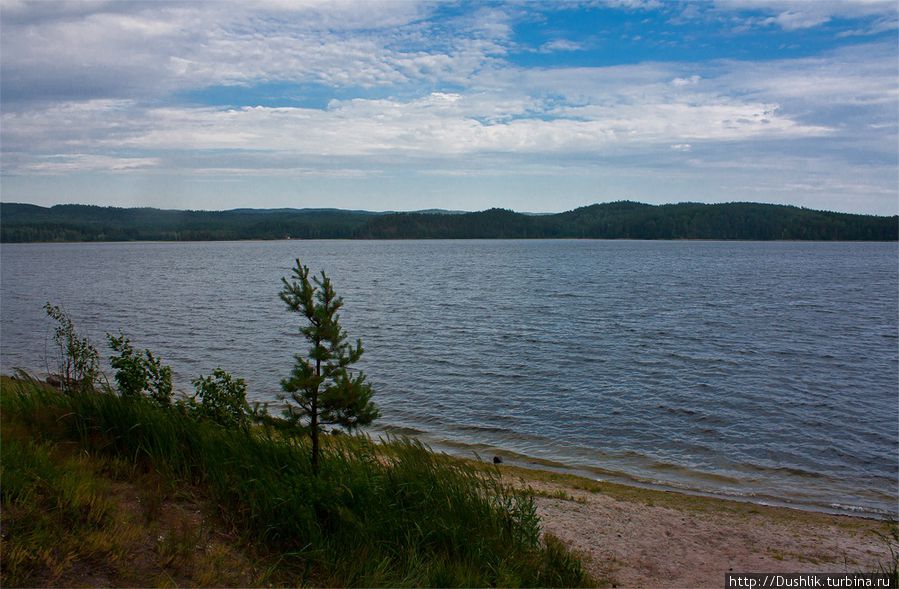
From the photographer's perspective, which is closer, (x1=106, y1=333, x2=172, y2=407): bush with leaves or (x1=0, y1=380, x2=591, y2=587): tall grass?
(x1=0, y1=380, x2=591, y2=587): tall grass

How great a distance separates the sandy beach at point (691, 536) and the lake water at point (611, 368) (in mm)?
1460

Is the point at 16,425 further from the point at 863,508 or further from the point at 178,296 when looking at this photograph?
the point at 178,296

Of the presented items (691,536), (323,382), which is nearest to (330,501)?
(323,382)

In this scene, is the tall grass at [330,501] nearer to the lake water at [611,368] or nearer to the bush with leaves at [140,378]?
the bush with leaves at [140,378]

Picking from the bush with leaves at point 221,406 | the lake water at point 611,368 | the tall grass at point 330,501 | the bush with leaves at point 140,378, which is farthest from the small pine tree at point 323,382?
the lake water at point 611,368

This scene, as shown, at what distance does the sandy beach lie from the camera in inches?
373

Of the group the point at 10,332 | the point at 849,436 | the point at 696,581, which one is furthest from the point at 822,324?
the point at 10,332

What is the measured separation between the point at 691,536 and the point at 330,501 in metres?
7.01

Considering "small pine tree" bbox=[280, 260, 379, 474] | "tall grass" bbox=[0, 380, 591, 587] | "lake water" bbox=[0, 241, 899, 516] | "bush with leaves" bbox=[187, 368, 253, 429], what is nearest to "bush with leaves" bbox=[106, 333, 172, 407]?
"bush with leaves" bbox=[187, 368, 253, 429]

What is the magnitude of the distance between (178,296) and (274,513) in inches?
2000

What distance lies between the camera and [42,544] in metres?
5.37

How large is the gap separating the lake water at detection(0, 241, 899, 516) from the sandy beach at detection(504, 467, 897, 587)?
1.46 m

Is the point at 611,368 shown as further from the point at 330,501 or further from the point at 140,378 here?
the point at 330,501

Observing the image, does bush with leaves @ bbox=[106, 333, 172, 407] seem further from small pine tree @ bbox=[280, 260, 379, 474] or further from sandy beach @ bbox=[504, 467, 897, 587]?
sandy beach @ bbox=[504, 467, 897, 587]
